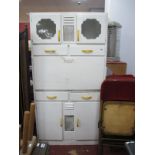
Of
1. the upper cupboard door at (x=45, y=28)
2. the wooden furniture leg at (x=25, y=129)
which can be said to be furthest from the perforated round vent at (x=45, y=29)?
the wooden furniture leg at (x=25, y=129)

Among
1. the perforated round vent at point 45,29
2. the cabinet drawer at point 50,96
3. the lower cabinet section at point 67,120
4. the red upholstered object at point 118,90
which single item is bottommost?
the lower cabinet section at point 67,120

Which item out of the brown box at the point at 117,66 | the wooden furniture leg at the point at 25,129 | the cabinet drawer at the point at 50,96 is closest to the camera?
the wooden furniture leg at the point at 25,129

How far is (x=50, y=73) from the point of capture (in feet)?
9.52

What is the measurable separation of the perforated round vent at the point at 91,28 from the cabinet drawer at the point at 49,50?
32 cm

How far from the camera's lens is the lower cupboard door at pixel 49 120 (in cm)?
296

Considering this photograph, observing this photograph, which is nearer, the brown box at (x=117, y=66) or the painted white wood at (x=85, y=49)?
the painted white wood at (x=85, y=49)

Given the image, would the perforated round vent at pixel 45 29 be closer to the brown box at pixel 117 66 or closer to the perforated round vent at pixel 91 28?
the perforated round vent at pixel 91 28

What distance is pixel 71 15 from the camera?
2.79 m
